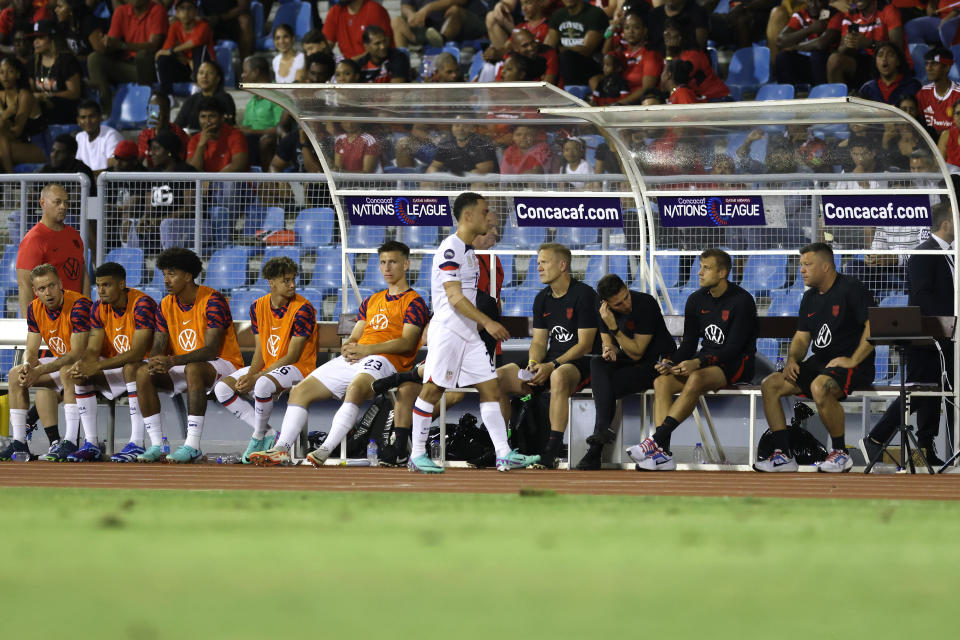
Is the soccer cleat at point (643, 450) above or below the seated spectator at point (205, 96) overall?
below

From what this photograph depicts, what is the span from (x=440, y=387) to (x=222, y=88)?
7.46m

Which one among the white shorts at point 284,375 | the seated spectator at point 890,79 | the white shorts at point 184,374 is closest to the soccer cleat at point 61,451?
the white shorts at point 184,374

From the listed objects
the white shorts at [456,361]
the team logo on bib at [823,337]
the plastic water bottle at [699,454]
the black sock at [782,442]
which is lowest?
the plastic water bottle at [699,454]

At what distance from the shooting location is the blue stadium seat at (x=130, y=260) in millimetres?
Answer: 11875

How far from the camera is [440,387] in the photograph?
9180 millimetres

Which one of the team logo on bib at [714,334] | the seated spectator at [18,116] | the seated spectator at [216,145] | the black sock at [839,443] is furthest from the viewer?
the seated spectator at [18,116]

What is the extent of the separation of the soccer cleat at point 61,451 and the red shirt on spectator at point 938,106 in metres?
8.17

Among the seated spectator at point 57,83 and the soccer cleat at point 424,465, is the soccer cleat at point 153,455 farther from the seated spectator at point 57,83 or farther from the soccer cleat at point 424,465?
the seated spectator at point 57,83

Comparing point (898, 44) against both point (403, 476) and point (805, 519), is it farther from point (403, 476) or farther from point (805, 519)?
point (805, 519)

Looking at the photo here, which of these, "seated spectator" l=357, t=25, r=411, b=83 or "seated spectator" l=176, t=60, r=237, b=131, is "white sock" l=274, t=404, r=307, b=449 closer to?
"seated spectator" l=176, t=60, r=237, b=131

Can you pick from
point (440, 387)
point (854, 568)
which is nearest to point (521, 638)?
point (854, 568)

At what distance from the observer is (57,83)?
53.7 feet

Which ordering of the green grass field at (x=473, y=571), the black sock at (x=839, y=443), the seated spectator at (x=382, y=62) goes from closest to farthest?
the green grass field at (x=473, y=571), the black sock at (x=839, y=443), the seated spectator at (x=382, y=62)

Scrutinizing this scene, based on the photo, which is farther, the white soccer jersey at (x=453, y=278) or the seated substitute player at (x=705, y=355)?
the seated substitute player at (x=705, y=355)
